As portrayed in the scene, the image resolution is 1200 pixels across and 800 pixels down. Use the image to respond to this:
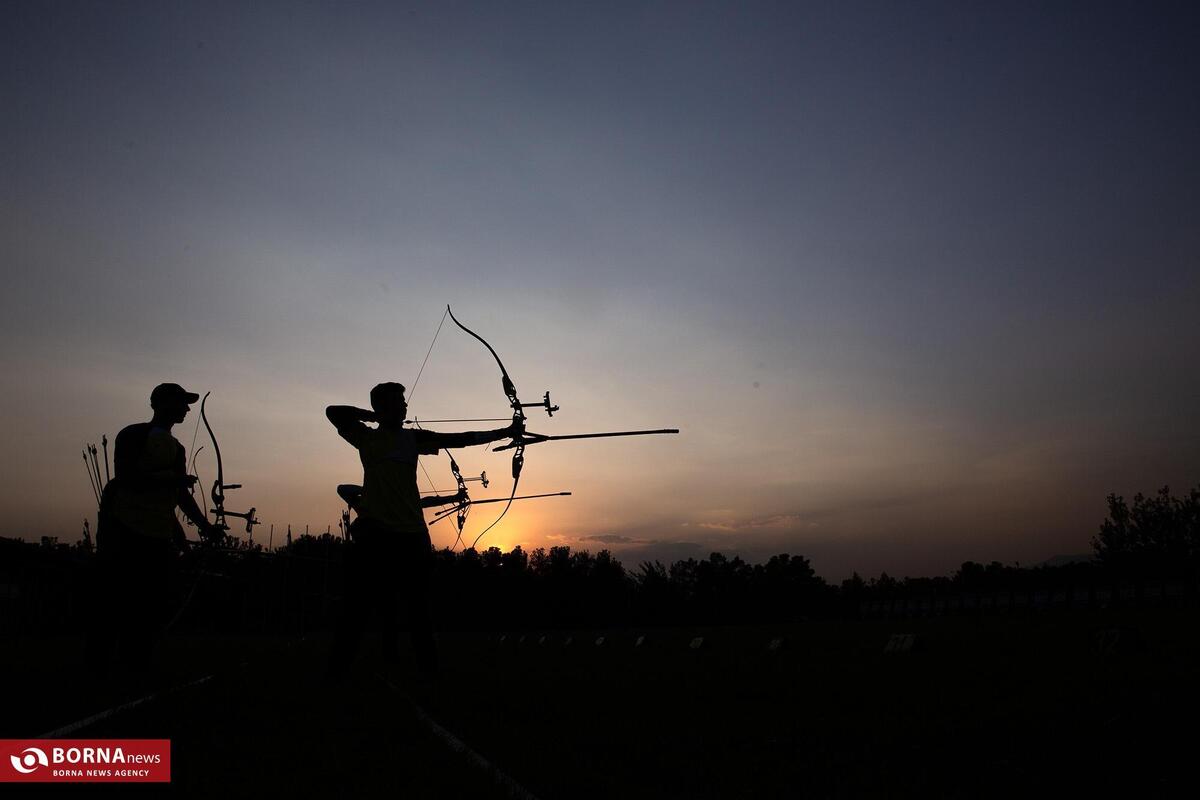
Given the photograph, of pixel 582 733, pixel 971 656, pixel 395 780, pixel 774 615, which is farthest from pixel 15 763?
pixel 774 615

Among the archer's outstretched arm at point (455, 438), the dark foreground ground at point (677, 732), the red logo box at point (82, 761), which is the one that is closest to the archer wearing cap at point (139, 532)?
the dark foreground ground at point (677, 732)

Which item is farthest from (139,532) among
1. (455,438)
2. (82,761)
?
(82,761)

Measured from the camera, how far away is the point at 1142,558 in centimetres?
11981

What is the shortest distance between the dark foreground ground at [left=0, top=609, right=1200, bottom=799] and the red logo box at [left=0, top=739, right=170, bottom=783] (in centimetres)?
13

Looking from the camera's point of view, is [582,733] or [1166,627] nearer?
[582,733]

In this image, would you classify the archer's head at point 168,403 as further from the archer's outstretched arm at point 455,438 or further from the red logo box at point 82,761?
the red logo box at point 82,761

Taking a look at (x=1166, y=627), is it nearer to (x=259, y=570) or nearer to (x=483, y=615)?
(x=259, y=570)

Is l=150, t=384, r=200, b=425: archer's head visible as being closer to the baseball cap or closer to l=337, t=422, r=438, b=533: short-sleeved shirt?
the baseball cap

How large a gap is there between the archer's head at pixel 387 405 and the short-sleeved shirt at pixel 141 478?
2042 millimetres

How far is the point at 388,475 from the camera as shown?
32.8ft

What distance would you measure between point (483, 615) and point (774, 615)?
43.8 metres

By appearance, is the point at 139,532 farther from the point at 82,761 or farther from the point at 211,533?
the point at 82,761

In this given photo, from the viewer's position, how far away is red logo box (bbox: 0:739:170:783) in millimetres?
3896

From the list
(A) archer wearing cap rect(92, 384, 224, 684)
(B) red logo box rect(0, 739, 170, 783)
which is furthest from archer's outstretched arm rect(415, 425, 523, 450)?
(B) red logo box rect(0, 739, 170, 783)
